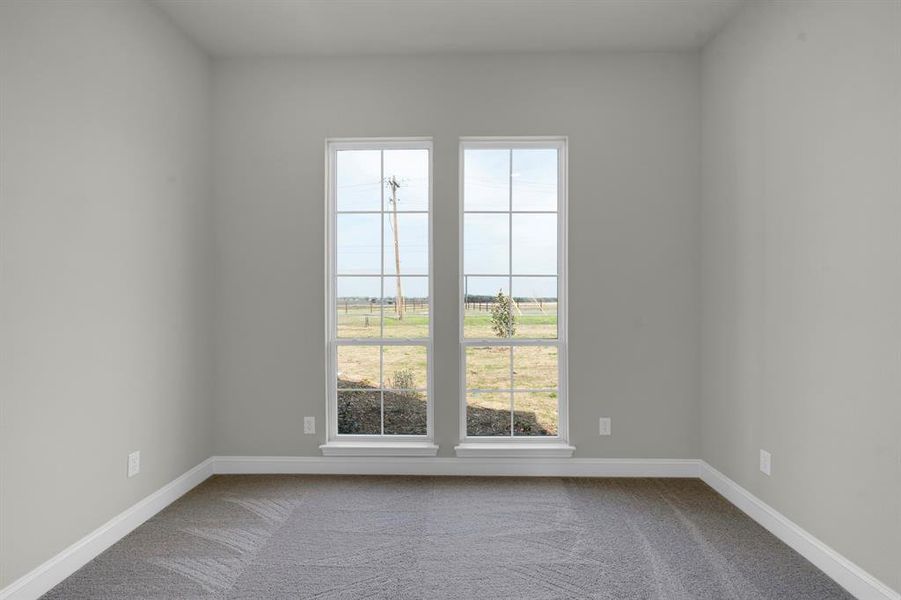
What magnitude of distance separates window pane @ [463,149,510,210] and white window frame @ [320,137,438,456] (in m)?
0.26

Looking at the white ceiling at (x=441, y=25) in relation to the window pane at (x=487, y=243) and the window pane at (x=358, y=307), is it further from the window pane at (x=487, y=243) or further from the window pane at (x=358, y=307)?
the window pane at (x=358, y=307)

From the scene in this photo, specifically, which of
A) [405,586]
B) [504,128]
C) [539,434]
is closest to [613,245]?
→ [504,128]

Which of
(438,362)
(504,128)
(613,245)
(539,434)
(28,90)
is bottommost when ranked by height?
(539,434)

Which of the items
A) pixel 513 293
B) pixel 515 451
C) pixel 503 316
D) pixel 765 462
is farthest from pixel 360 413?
pixel 765 462

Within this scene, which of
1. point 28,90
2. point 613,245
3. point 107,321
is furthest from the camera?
point 613,245

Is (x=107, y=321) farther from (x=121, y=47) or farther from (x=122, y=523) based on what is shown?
(x=121, y=47)

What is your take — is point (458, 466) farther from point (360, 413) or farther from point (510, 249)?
point (510, 249)

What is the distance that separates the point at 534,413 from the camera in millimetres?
3752

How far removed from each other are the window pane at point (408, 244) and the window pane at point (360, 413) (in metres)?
0.91

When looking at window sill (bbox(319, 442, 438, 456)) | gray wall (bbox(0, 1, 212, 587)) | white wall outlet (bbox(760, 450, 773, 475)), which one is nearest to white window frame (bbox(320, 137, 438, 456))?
window sill (bbox(319, 442, 438, 456))

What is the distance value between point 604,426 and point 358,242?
2145 millimetres

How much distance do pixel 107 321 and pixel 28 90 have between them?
1.08 m

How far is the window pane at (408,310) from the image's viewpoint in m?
3.76

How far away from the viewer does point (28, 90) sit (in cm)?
217
